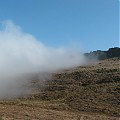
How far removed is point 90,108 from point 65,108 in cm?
209

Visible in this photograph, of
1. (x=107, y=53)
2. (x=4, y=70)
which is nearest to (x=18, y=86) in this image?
(x=4, y=70)

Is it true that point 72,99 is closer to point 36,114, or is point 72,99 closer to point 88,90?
point 88,90

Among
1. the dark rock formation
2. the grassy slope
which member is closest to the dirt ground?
the grassy slope

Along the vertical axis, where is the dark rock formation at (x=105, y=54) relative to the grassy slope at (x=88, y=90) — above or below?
above

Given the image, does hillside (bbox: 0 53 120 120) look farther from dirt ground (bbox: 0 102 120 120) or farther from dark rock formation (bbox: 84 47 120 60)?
dark rock formation (bbox: 84 47 120 60)

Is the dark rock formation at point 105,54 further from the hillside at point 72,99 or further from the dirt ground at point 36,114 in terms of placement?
the dirt ground at point 36,114

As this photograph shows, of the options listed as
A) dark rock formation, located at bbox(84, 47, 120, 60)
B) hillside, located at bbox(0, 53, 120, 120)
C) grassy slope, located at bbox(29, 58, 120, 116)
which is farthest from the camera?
dark rock formation, located at bbox(84, 47, 120, 60)

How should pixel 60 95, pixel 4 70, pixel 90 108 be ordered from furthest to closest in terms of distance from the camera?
pixel 4 70 < pixel 60 95 < pixel 90 108

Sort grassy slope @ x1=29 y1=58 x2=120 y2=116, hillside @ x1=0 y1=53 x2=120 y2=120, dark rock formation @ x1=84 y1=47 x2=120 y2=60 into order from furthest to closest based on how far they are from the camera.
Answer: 1. dark rock formation @ x1=84 y1=47 x2=120 y2=60
2. grassy slope @ x1=29 y1=58 x2=120 y2=116
3. hillside @ x1=0 y1=53 x2=120 y2=120

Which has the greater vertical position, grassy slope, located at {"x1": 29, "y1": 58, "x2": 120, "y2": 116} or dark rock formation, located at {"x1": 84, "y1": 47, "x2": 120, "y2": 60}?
dark rock formation, located at {"x1": 84, "y1": 47, "x2": 120, "y2": 60}

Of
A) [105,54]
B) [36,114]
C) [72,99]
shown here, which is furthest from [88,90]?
[105,54]

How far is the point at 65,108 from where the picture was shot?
35.0 metres

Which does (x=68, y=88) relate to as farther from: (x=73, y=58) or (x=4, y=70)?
(x=73, y=58)

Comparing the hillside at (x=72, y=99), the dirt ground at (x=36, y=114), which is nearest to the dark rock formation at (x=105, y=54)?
the hillside at (x=72, y=99)
